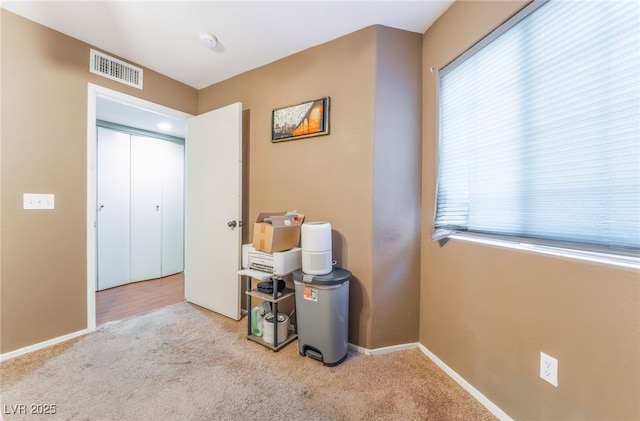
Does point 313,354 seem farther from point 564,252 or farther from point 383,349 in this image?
point 564,252

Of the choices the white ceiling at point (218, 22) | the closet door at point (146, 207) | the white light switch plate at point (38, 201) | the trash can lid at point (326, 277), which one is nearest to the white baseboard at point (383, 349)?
the trash can lid at point (326, 277)

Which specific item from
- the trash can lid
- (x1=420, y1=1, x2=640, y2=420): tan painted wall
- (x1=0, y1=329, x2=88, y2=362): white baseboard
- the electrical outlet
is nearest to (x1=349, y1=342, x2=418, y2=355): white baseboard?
(x1=420, y1=1, x2=640, y2=420): tan painted wall

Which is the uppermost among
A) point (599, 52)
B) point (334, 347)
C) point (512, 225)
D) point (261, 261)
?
point (599, 52)

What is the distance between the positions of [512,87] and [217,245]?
103 inches

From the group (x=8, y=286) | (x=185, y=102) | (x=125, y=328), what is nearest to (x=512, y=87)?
(x=185, y=102)

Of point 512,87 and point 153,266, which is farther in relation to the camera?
point 153,266

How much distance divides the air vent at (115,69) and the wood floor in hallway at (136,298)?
229cm

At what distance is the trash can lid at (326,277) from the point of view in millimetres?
1673

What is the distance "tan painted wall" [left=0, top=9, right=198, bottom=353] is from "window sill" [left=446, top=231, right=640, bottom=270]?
3062mm

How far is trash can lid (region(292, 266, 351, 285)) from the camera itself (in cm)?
167

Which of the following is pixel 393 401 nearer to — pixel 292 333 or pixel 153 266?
pixel 292 333

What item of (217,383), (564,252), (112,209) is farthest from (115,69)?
(564,252)

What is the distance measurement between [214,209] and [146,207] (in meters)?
1.84

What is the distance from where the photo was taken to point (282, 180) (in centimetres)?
229
